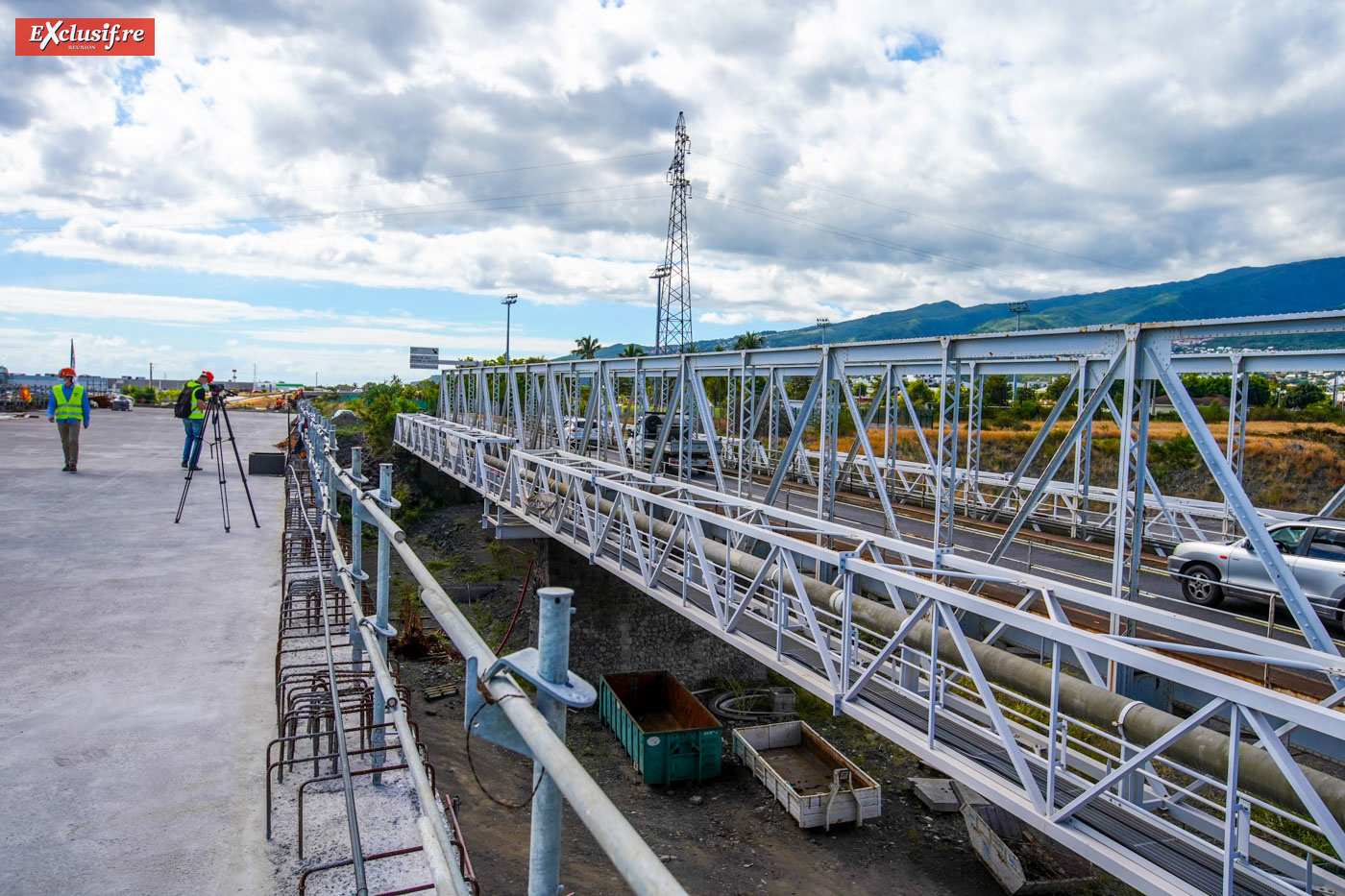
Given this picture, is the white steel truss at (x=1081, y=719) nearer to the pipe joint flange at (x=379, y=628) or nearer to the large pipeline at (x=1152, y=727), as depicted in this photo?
the large pipeline at (x=1152, y=727)

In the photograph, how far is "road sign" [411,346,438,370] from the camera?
3189 inches

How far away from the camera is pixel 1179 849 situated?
18.3 ft

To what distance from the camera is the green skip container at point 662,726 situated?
1655 centimetres

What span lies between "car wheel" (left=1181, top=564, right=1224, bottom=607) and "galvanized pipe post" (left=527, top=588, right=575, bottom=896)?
1456 centimetres

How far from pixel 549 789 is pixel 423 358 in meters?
85.3

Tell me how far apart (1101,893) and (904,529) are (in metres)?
8.20

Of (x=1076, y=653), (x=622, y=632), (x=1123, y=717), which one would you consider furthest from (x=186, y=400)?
(x=1123, y=717)

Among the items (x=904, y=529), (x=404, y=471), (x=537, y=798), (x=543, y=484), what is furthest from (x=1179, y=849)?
(x=404, y=471)

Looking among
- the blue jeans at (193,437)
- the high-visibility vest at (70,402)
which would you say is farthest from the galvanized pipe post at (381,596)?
the high-visibility vest at (70,402)

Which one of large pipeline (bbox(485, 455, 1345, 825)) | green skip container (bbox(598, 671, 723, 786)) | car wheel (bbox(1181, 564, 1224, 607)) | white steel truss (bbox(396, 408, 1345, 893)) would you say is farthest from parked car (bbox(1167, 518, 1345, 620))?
green skip container (bbox(598, 671, 723, 786))

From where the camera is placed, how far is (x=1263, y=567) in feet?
38.6

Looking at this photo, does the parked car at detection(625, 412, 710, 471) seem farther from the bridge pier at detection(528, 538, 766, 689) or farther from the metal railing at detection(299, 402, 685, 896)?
the metal railing at detection(299, 402, 685, 896)

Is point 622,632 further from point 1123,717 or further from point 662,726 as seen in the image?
point 1123,717

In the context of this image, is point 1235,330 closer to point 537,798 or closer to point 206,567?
point 537,798
